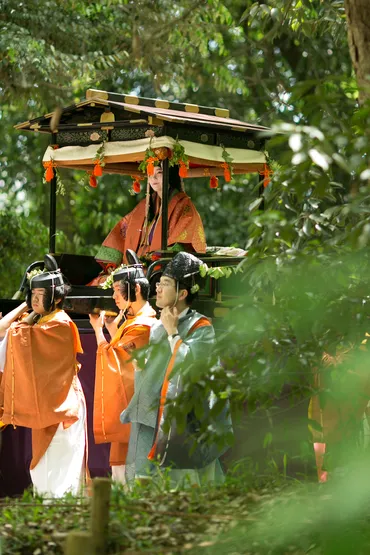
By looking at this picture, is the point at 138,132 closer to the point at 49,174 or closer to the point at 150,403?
the point at 49,174

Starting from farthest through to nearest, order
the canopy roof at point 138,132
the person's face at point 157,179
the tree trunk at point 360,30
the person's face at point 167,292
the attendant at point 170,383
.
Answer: the person's face at point 157,179
the canopy roof at point 138,132
the person's face at point 167,292
the attendant at point 170,383
the tree trunk at point 360,30

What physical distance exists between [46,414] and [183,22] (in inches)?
276

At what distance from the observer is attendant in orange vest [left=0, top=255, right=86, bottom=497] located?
24.6 feet

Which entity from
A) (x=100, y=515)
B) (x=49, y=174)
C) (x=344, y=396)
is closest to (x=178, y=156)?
(x=49, y=174)

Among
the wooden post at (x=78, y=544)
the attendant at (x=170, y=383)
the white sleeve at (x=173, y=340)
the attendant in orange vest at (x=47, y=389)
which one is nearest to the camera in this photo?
the wooden post at (x=78, y=544)

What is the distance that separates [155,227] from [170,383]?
10.7 ft

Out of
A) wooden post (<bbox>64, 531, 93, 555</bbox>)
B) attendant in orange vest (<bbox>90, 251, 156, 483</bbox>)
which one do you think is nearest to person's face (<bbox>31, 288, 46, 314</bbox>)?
attendant in orange vest (<bbox>90, 251, 156, 483</bbox>)

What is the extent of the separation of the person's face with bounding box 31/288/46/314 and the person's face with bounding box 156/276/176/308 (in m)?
1.37

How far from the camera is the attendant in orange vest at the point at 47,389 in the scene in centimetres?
750

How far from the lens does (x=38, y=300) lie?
7613mm

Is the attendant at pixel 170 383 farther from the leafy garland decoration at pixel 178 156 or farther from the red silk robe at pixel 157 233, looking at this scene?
the red silk robe at pixel 157 233

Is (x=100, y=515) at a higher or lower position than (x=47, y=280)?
lower

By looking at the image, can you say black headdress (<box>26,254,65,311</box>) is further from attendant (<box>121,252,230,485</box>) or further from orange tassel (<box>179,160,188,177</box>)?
orange tassel (<box>179,160,188,177</box>)

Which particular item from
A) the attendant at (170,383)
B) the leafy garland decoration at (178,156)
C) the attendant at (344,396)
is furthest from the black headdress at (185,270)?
the attendant at (344,396)
